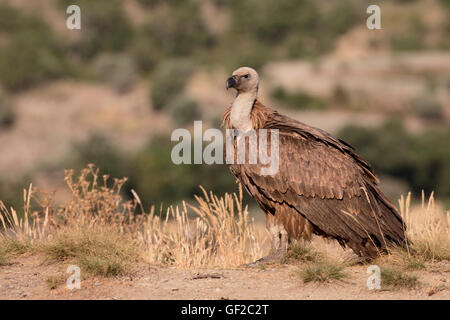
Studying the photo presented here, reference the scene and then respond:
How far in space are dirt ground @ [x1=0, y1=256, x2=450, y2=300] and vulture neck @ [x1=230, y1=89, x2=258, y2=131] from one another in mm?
1945

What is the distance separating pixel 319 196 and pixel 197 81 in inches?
2459

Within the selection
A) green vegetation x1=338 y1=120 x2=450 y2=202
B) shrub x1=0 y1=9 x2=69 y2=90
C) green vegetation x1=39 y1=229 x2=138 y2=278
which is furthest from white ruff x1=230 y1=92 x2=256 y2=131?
shrub x1=0 y1=9 x2=69 y2=90

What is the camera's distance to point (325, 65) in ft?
229

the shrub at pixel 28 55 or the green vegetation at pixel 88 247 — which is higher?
the shrub at pixel 28 55

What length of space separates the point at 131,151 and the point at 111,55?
92.6ft

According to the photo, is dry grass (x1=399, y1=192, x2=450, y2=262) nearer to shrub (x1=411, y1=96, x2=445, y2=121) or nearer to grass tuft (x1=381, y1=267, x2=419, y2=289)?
grass tuft (x1=381, y1=267, x2=419, y2=289)

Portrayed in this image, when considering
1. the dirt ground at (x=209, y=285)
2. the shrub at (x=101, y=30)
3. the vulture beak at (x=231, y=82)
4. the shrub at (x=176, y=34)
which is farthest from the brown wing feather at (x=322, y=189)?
the shrub at (x=101, y=30)

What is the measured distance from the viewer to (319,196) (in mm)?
9688

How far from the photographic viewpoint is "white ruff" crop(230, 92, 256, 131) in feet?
32.7

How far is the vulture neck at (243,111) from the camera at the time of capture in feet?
32.7

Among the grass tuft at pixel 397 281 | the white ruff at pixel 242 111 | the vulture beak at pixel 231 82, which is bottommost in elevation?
the grass tuft at pixel 397 281

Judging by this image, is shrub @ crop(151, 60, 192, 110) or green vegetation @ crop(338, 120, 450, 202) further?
shrub @ crop(151, 60, 192, 110)

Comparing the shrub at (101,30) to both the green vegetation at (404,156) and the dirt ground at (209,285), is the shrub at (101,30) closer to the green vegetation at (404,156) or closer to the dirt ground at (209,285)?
the green vegetation at (404,156)

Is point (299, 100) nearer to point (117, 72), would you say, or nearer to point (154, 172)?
point (154, 172)
